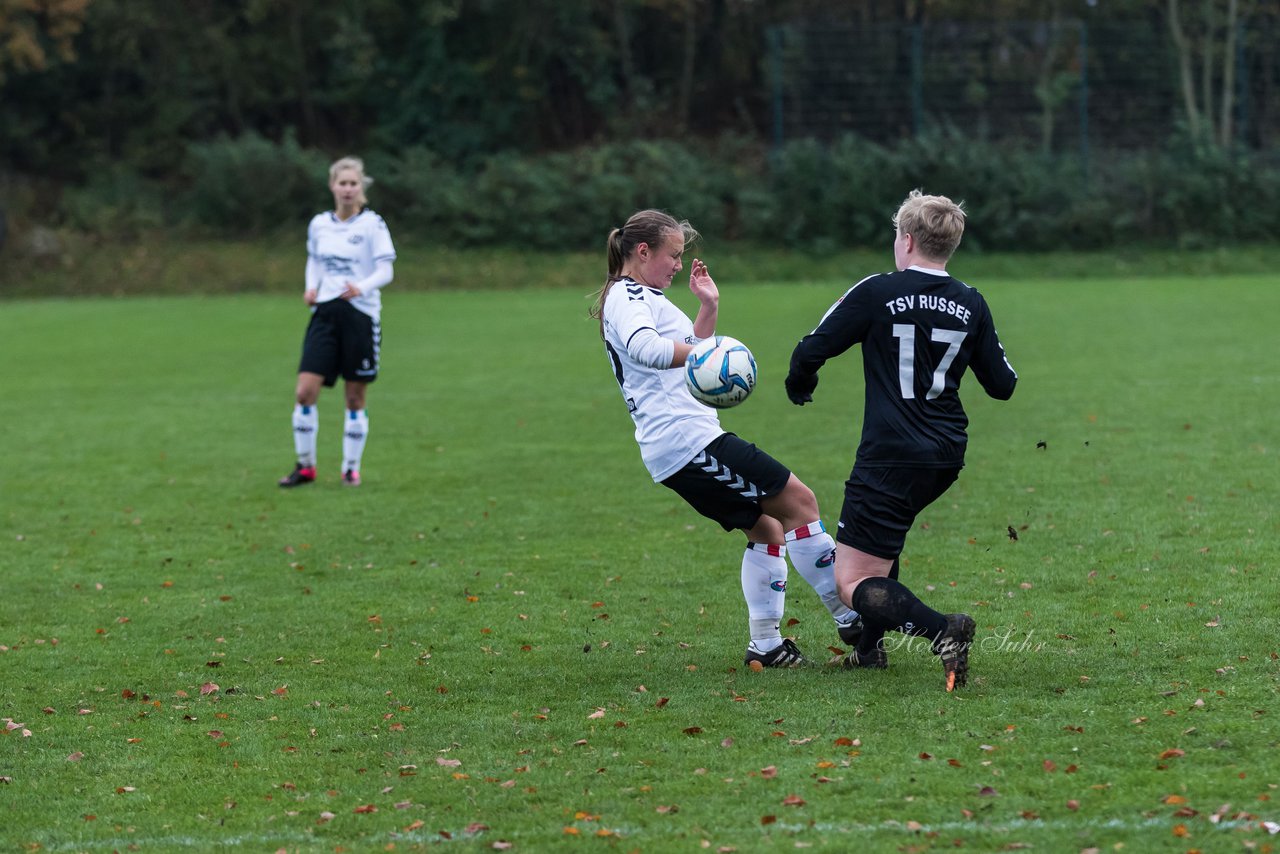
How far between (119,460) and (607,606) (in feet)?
22.6

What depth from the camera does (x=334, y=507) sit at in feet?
34.7

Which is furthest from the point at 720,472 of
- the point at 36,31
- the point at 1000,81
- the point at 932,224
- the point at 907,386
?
the point at 36,31

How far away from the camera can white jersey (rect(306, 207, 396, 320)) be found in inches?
450

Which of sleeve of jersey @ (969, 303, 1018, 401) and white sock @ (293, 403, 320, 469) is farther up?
sleeve of jersey @ (969, 303, 1018, 401)

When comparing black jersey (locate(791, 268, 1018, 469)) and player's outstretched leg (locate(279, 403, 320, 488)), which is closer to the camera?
black jersey (locate(791, 268, 1018, 469))

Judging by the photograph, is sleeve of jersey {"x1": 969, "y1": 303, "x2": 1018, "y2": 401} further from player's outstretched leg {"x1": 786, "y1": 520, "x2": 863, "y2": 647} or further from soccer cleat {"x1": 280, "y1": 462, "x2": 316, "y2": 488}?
soccer cleat {"x1": 280, "y1": 462, "x2": 316, "y2": 488}

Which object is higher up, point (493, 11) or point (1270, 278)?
point (493, 11)

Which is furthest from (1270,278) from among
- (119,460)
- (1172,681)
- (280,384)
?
(1172,681)

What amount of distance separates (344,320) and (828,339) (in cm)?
652

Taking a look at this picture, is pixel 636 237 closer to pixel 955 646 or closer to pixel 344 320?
pixel 955 646

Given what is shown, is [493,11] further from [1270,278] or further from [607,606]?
[607,606]

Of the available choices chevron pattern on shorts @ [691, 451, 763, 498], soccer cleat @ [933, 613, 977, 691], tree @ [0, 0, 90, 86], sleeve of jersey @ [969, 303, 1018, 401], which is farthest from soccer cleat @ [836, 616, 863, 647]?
tree @ [0, 0, 90, 86]

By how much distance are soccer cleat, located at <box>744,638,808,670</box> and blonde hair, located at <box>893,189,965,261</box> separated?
1722 millimetres

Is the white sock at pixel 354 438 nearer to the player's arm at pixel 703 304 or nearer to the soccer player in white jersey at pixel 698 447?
the soccer player in white jersey at pixel 698 447
